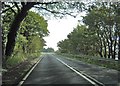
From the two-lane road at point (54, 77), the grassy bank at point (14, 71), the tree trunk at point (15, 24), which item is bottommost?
the two-lane road at point (54, 77)

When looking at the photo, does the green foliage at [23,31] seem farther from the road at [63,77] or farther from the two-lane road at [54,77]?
the two-lane road at [54,77]

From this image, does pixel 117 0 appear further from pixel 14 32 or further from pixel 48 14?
pixel 14 32

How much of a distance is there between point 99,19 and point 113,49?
8999 mm

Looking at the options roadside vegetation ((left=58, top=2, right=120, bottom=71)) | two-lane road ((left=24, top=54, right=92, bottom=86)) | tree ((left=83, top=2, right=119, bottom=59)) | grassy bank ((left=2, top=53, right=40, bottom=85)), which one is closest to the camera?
grassy bank ((left=2, top=53, right=40, bottom=85))

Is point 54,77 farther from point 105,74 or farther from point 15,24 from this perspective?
point 15,24

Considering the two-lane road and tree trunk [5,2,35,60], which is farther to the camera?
tree trunk [5,2,35,60]

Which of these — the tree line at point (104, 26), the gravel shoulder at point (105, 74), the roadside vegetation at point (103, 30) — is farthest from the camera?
the tree line at point (104, 26)

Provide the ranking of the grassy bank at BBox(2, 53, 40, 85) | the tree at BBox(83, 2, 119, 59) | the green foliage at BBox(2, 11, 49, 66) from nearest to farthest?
the grassy bank at BBox(2, 53, 40, 85)
the green foliage at BBox(2, 11, 49, 66)
the tree at BBox(83, 2, 119, 59)

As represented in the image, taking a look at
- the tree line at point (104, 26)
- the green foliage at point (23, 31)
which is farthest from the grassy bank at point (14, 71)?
the tree line at point (104, 26)

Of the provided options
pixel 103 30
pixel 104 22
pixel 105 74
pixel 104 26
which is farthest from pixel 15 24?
pixel 103 30

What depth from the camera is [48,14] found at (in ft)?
99.3

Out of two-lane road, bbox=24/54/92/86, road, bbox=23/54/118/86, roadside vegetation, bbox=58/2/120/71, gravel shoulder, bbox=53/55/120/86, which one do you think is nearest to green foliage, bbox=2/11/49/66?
road, bbox=23/54/118/86

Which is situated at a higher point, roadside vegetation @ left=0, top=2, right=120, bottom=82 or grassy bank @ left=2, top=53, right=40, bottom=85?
roadside vegetation @ left=0, top=2, right=120, bottom=82

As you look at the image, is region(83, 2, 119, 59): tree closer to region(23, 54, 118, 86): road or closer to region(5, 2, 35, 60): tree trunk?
region(5, 2, 35, 60): tree trunk
